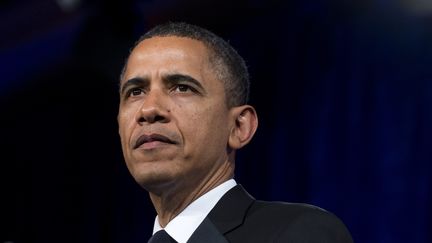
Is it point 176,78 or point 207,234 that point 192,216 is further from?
point 176,78

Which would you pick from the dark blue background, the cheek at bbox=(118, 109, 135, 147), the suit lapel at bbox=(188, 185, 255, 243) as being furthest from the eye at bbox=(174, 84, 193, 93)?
the dark blue background

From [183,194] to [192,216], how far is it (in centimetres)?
7

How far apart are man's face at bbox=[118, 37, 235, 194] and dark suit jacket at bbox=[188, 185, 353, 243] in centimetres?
10

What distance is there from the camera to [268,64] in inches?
121

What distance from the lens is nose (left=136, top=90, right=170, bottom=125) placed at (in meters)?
→ 1.31

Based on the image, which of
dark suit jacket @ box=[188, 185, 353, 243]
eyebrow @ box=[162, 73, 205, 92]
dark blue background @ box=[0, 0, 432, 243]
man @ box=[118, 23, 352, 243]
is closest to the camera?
dark suit jacket @ box=[188, 185, 353, 243]

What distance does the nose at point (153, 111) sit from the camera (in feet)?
4.31

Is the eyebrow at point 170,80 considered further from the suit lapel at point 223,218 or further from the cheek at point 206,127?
the suit lapel at point 223,218

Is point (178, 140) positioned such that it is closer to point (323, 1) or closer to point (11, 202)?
point (323, 1)

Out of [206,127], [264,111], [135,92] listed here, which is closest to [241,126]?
[206,127]

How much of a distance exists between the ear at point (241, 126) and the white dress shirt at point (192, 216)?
103 mm

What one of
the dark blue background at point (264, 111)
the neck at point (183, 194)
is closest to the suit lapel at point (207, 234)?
the neck at point (183, 194)

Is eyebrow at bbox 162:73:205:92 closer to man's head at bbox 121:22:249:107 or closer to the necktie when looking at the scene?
man's head at bbox 121:22:249:107

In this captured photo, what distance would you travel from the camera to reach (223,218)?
128cm
